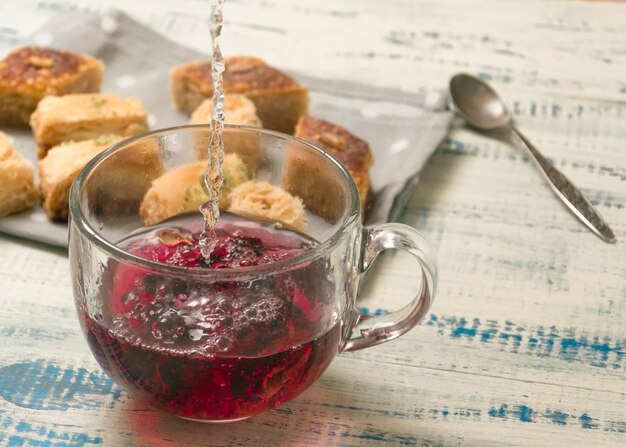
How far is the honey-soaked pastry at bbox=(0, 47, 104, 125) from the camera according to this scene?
6.78 ft

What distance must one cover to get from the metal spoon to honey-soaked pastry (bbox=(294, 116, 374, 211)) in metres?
0.36

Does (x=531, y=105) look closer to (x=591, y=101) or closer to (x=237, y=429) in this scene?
(x=591, y=101)

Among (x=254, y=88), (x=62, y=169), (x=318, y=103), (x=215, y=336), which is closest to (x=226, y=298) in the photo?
(x=215, y=336)

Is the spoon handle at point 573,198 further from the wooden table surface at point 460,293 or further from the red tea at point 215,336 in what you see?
the red tea at point 215,336

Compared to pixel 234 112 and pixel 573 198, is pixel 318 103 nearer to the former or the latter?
pixel 234 112

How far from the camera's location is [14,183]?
1.77 m

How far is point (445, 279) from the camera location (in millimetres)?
1679

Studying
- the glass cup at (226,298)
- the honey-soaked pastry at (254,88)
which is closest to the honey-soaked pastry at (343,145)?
the honey-soaked pastry at (254,88)

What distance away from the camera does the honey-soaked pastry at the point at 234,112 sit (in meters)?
2.00

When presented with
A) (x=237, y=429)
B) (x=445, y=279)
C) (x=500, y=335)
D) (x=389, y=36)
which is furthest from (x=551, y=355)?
(x=389, y=36)

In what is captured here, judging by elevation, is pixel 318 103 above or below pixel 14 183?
above

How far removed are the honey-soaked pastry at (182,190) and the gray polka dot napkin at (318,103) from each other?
0.42 m

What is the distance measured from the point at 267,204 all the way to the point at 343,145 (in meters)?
0.53

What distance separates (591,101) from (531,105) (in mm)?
141
